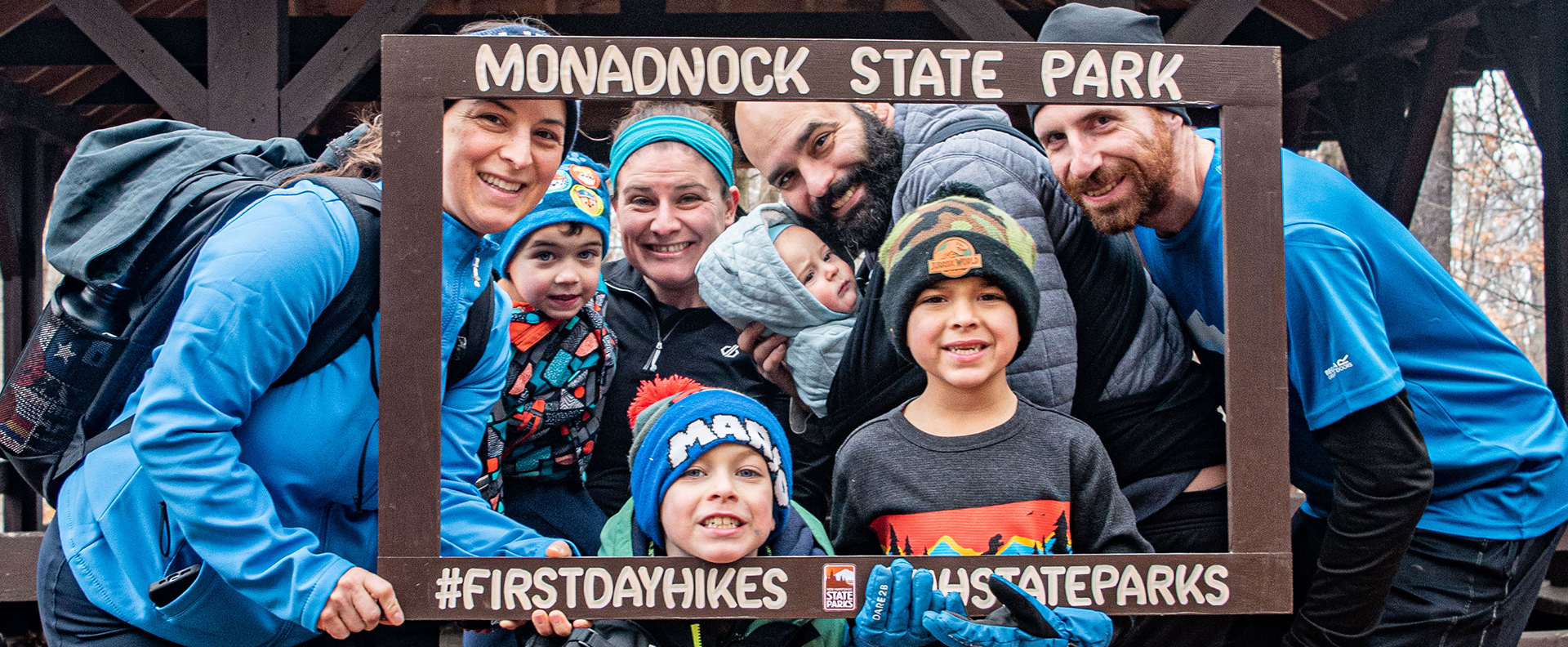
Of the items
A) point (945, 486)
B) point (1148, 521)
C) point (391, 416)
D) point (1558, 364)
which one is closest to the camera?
point (391, 416)

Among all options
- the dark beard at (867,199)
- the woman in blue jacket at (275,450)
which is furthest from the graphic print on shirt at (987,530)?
the woman in blue jacket at (275,450)

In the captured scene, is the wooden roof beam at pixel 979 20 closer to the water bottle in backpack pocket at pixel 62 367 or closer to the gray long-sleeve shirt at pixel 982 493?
the gray long-sleeve shirt at pixel 982 493

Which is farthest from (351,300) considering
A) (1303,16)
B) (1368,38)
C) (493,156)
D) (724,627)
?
(1303,16)

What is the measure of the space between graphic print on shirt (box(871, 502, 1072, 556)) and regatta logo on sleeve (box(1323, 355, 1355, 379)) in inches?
23.1

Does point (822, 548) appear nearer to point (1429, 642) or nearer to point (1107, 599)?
point (1107, 599)

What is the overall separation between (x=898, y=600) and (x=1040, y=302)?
653 mm

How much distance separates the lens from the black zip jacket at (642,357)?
8.39ft

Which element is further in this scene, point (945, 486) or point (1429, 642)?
point (1429, 642)

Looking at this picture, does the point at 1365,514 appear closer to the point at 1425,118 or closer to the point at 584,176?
the point at 584,176

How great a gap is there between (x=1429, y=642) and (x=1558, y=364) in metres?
2.83

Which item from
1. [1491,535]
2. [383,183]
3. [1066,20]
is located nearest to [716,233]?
[383,183]

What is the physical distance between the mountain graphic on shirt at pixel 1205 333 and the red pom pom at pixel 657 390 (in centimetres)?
110

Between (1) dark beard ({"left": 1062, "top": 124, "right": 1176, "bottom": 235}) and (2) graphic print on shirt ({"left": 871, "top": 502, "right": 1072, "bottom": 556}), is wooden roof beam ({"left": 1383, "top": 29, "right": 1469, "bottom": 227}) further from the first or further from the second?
(2) graphic print on shirt ({"left": 871, "top": 502, "right": 1072, "bottom": 556})

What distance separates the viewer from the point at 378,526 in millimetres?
2059
